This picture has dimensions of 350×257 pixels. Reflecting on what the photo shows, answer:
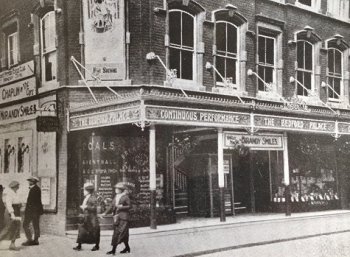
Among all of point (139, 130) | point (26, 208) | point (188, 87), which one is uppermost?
point (188, 87)

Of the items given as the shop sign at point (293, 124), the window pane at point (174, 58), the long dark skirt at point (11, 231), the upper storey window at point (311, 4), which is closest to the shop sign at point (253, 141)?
the shop sign at point (293, 124)

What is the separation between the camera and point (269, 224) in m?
10.7

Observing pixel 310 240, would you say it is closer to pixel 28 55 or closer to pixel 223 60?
pixel 223 60

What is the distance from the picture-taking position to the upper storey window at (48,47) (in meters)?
7.96

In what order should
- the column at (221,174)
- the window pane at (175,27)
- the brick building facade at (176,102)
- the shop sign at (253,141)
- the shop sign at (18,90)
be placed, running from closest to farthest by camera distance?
the shop sign at (18,90)
the brick building facade at (176,102)
the column at (221,174)
the window pane at (175,27)
the shop sign at (253,141)

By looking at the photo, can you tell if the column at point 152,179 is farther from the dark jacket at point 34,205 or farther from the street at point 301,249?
the dark jacket at point 34,205

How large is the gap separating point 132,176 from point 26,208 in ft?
9.02

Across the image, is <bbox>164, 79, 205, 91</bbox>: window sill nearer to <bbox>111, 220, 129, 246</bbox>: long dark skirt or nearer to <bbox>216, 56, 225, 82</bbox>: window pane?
<bbox>216, 56, 225, 82</bbox>: window pane

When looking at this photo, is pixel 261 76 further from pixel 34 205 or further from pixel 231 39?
pixel 34 205

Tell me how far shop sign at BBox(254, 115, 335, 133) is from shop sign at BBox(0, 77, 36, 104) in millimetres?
4779

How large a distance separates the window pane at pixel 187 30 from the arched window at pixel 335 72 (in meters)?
3.96

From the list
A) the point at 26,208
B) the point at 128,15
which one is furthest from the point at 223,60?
the point at 26,208

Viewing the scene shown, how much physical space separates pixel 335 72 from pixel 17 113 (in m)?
8.75

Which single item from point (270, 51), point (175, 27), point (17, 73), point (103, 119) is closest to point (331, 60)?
point (270, 51)
